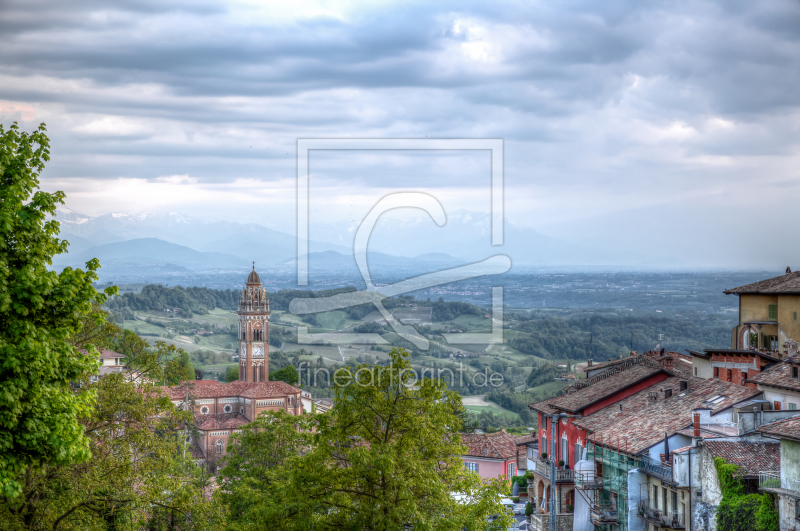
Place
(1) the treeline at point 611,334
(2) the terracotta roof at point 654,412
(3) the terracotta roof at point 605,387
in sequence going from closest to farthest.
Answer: (2) the terracotta roof at point 654,412, (3) the terracotta roof at point 605,387, (1) the treeline at point 611,334

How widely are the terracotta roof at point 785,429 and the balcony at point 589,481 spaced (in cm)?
889

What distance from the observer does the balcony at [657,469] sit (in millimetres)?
26797

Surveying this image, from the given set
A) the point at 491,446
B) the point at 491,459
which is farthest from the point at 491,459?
the point at 491,446

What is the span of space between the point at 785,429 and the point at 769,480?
Result: 155cm

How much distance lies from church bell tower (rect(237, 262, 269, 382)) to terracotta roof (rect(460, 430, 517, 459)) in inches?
2657

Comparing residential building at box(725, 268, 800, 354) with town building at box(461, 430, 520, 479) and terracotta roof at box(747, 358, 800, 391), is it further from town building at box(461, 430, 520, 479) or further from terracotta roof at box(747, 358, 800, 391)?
town building at box(461, 430, 520, 479)

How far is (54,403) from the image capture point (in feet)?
47.7

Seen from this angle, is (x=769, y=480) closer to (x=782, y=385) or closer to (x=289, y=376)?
(x=782, y=385)

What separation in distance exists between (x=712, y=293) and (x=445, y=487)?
165 meters

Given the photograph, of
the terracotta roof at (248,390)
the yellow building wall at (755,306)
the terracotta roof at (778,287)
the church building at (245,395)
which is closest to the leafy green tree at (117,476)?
the terracotta roof at (778,287)

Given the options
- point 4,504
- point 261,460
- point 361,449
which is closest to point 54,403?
point 4,504

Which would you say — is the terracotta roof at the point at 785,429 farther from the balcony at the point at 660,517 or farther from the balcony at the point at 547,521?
the balcony at the point at 547,521

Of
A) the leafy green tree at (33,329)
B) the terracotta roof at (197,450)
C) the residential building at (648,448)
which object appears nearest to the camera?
the leafy green tree at (33,329)

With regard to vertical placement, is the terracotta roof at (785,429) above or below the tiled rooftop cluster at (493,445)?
above
